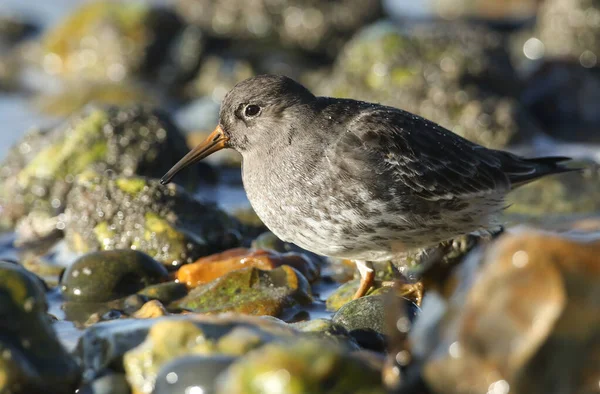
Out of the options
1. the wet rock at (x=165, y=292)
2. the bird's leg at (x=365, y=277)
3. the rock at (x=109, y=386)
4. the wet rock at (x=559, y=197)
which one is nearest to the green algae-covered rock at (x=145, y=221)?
the wet rock at (x=165, y=292)

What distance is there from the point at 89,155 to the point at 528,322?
6505 mm

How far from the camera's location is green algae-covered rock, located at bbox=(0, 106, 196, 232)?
920 cm

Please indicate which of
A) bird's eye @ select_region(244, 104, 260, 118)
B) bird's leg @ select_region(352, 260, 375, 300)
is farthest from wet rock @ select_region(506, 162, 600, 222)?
bird's eye @ select_region(244, 104, 260, 118)

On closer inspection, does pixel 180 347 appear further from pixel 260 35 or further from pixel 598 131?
pixel 260 35

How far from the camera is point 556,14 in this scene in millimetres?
15227

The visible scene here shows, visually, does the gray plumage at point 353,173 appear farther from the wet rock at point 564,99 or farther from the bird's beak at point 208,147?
the wet rock at point 564,99

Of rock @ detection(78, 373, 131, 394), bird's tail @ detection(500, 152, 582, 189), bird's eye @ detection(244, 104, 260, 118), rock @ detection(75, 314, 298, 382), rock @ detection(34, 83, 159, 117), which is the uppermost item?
bird's eye @ detection(244, 104, 260, 118)

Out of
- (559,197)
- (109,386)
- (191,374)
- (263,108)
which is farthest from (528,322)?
(559,197)

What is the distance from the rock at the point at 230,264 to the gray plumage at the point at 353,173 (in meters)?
0.69

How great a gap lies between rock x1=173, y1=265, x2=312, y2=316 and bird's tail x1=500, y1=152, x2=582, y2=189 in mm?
1954

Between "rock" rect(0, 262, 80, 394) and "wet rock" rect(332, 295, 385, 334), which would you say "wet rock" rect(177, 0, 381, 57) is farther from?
"rock" rect(0, 262, 80, 394)

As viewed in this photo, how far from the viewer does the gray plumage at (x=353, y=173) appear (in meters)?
6.09

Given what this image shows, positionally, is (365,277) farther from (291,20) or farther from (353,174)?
(291,20)

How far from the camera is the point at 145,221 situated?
25.4 feet
